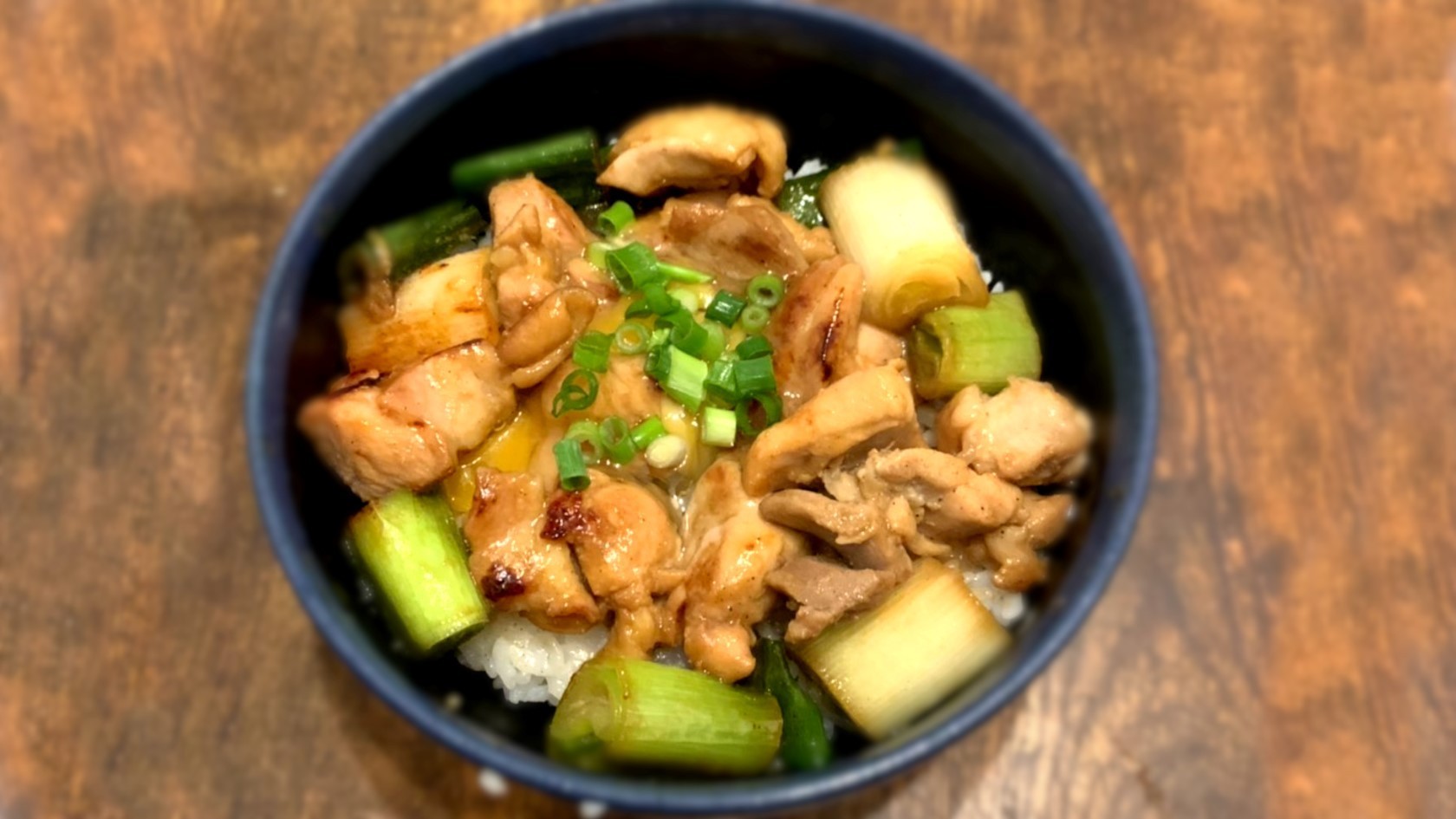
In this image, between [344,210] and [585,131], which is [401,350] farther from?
[585,131]

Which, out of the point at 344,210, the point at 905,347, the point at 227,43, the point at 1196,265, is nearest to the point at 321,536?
the point at 344,210

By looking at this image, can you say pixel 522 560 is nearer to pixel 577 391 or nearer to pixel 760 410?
pixel 577 391

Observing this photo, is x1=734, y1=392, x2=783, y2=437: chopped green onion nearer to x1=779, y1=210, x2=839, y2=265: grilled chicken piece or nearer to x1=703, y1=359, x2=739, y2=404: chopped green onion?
x1=703, y1=359, x2=739, y2=404: chopped green onion

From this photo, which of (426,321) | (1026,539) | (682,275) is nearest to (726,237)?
(682,275)

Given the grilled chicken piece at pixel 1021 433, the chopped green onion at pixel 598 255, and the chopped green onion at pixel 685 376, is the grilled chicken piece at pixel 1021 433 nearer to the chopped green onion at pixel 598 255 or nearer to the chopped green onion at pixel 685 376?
the chopped green onion at pixel 685 376

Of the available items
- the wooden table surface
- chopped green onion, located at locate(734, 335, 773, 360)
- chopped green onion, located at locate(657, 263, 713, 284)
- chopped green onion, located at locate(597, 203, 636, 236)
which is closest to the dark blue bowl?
chopped green onion, located at locate(597, 203, 636, 236)

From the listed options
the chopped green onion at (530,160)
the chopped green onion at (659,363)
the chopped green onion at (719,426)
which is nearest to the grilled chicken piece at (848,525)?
the chopped green onion at (719,426)

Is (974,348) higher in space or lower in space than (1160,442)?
higher
